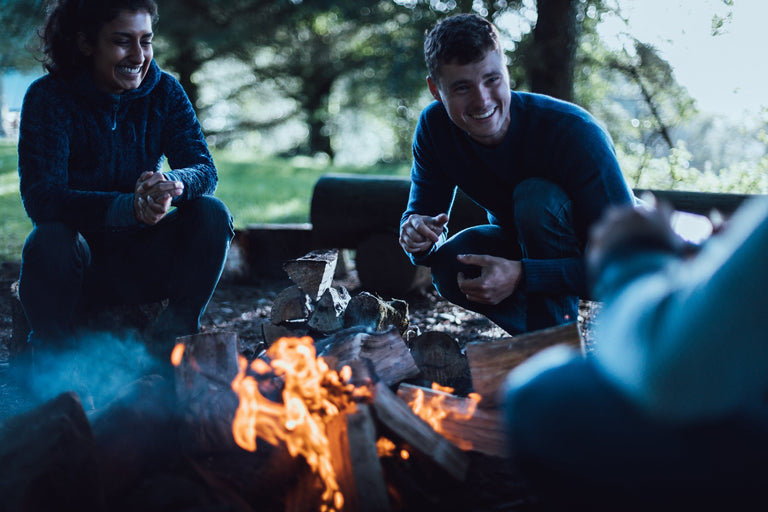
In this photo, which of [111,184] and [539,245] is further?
[111,184]

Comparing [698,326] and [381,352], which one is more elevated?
[698,326]

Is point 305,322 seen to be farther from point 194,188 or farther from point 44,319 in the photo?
point 44,319

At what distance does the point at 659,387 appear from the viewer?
3.65ft

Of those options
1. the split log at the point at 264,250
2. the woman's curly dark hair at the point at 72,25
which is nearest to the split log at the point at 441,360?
the woman's curly dark hair at the point at 72,25

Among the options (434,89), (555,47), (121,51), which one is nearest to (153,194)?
(121,51)

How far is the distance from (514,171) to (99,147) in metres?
1.89

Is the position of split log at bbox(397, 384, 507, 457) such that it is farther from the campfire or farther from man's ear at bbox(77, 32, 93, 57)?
man's ear at bbox(77, 32, 93, 57)

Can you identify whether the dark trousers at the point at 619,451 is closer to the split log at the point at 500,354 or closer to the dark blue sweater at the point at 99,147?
the split log at the point at 500,354

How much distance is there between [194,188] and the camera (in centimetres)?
320

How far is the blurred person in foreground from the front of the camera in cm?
106

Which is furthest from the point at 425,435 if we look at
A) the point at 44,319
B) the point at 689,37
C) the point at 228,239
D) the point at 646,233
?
the point at 689,37

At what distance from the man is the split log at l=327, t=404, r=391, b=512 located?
83cm

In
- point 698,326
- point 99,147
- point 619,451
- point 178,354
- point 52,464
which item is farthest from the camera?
point 99,147

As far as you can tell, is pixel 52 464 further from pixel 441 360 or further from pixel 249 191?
pixel 249 191
